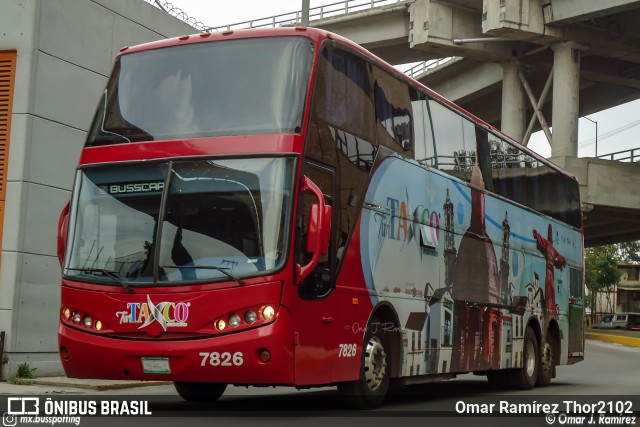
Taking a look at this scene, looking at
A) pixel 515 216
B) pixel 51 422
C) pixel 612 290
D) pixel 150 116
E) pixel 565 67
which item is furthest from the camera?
pixel 612 290

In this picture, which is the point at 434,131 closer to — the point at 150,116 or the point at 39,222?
the point at 150,116

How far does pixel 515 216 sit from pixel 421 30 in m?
31.4

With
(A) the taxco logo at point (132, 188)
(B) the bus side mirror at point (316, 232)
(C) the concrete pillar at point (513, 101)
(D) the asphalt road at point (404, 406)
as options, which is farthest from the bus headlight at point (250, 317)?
(C) the concrete pillar at point (513, 101)

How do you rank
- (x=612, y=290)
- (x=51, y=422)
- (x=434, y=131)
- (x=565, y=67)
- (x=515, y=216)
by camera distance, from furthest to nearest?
1. (x=612, y=290)
2. (x=565, y=67)
3. (x=515, y=216)
4. (x=434, y=131)
5. (x=51, y=422)

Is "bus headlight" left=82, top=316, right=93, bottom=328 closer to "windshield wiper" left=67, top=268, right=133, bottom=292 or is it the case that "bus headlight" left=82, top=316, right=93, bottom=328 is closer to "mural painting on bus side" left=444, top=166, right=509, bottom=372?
"windshield wiper" left=67, top=268, right=133, bottom=292

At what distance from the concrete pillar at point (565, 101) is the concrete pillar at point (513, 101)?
5.09 meters

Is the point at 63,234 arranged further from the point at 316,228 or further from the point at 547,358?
the point at 547,358

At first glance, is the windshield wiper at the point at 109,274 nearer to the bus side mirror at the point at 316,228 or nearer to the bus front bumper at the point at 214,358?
the bus front bumper at the point at 214,358

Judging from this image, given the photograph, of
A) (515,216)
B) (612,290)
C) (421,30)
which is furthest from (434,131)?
(612,290)

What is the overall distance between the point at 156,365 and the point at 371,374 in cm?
281

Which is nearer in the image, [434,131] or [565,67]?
[434,131]

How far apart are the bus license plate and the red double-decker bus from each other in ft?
0.06

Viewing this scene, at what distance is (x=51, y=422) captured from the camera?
1022 centimetres

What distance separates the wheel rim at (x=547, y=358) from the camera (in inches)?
762
